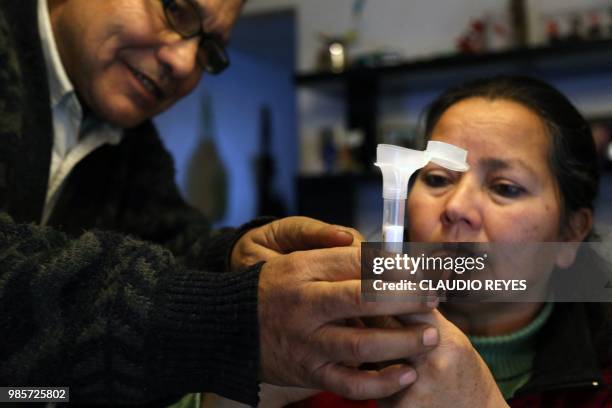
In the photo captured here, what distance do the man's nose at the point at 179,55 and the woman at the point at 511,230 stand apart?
42 cm

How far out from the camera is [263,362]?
1.78 ft

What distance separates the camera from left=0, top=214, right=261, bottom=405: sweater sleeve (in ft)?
1.82

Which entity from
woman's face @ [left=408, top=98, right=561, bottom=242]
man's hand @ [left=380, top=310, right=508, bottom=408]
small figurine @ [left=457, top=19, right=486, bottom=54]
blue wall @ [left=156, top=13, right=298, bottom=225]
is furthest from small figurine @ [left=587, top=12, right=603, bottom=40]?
man's hand @ [left=380, top=310, right=508, bottom=408]

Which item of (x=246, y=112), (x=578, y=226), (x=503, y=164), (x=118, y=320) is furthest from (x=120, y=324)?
(x=246, y=112)

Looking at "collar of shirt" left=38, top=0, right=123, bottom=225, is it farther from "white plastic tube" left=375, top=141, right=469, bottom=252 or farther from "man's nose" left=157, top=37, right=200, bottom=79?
"white plastic tube" left=375, top=141, right=469, bottom=252

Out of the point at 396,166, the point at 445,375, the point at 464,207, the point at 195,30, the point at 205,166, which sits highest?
the point at 195,30

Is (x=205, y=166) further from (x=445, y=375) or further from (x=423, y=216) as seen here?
(x=445, y=375)

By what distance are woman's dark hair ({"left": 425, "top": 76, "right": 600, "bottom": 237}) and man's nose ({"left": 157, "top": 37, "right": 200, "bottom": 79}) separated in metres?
0.42

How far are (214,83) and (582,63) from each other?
60.5 inches

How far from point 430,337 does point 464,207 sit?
243 mm

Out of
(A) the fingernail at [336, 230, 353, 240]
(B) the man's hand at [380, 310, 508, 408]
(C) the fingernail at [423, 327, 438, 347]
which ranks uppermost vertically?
(A) the fingernail at [336, 230, 353, 240]

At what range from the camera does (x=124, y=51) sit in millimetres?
973

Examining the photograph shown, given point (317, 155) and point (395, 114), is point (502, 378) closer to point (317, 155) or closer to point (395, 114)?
point (395, 114)
